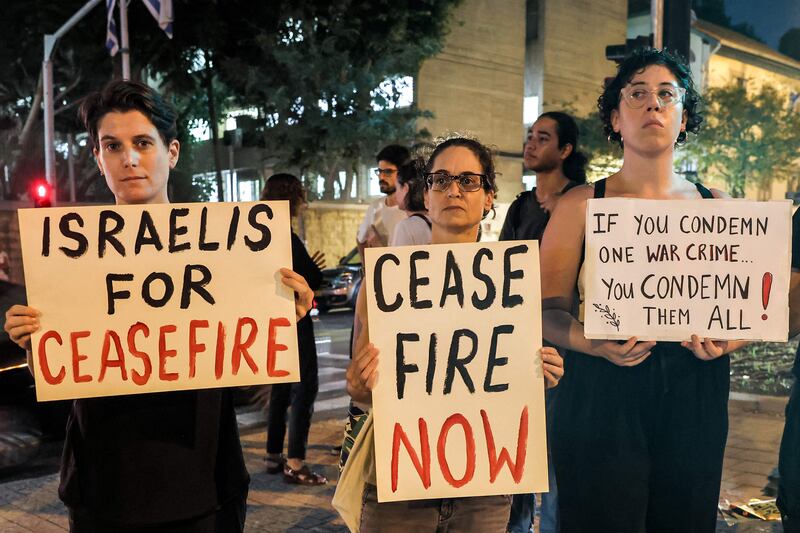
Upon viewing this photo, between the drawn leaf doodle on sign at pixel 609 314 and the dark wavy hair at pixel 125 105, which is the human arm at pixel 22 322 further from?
the drawn leaf doodle on sign at pixel 609 314

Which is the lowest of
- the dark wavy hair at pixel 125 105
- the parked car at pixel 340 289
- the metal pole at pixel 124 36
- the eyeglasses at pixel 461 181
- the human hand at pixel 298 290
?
the parked car at pixel 340 289

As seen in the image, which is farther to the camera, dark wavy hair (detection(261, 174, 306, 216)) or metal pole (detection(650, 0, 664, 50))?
metal pole (detection(650, 0, 664, 50))

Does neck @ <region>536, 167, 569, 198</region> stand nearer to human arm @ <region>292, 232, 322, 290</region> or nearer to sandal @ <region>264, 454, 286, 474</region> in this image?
human arm @ <region>292, 232, 322, 290</region>

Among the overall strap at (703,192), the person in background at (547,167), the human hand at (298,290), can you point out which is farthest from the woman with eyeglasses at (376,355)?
the person in background at (547,167)

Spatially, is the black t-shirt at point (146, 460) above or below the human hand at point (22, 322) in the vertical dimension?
below

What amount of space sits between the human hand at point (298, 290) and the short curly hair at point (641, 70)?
1143 millimetres

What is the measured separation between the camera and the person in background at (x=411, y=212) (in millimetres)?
4453

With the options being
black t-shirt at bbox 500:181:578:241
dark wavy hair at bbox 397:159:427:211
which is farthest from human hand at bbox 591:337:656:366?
dark wavy hair at bbox 397:159:427:211

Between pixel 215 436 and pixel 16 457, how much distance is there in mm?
4260

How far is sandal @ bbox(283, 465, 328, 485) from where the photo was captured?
18.5 ft

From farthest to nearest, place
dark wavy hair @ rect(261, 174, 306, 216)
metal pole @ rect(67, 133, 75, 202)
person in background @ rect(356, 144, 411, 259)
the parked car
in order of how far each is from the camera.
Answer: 1. metal pole @ rect(67, 133, 75, 202)
2. the parked car
3. person in background @ rect(356, 144, 411, 259)
4. dark wavy hair @ rect(261, 174, 306, 216)

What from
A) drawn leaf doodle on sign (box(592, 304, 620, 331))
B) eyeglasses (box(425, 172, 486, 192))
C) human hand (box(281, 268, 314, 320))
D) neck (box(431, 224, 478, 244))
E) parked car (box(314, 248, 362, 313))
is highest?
eyeglasses (box(425, 172, 486, 192))

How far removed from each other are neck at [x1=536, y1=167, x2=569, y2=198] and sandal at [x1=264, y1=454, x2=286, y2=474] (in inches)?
107

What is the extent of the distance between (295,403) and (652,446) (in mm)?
3603
